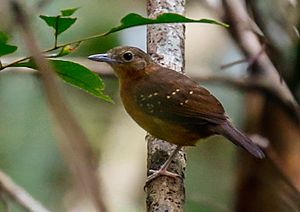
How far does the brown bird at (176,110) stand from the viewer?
9.57 feet

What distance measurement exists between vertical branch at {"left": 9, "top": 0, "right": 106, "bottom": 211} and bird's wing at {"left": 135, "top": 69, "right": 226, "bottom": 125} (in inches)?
84.7

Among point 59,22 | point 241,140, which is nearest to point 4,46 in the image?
point 59,22

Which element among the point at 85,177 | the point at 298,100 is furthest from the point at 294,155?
the point at 85,177

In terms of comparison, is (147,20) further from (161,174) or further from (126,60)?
(126,60)

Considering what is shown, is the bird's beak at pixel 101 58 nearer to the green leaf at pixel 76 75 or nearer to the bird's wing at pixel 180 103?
the bird's wing at pixel 180 103

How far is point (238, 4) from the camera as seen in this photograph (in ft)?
13.8

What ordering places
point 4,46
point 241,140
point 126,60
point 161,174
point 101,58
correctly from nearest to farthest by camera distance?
point 4,46 → point 161,174 → point 241,140 → point 101,58 → point 126,60

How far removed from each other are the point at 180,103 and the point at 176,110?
3cm

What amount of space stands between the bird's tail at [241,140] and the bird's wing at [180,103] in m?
0.05

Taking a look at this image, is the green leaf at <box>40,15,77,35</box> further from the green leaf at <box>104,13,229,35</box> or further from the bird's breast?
the bird's breast

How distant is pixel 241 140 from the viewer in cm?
292

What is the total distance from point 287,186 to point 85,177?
9.94 ft

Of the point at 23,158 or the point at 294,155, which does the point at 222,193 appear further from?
the point at 23,158

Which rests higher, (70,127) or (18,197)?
(70,127)
